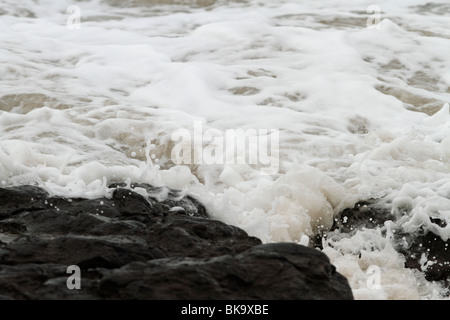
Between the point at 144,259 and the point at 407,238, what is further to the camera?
the point at 407,238

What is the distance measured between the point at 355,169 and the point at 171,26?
571cm

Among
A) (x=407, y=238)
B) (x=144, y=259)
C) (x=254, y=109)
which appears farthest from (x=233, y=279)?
(x=254, y=109)

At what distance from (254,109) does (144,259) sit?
4228 millimetres

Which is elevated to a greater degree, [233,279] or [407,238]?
[233,279]

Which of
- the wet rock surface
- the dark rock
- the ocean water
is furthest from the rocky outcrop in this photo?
the wet rock surface

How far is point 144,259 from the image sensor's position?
3.46m

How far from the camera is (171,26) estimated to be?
10.8 m

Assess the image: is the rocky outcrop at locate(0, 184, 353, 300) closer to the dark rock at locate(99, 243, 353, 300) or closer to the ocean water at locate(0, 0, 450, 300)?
the dark rock at locate(99, 243, 353, 300)

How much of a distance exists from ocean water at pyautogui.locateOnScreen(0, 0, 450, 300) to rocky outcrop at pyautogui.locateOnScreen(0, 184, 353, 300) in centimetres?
56

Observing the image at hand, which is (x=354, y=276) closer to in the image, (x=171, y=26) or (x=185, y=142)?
(x=185, y=142)

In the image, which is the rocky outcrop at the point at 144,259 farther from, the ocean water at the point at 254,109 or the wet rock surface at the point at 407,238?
the wet rock surface at the point at 407,238

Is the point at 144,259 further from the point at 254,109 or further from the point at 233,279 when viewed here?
the point at 254,109
